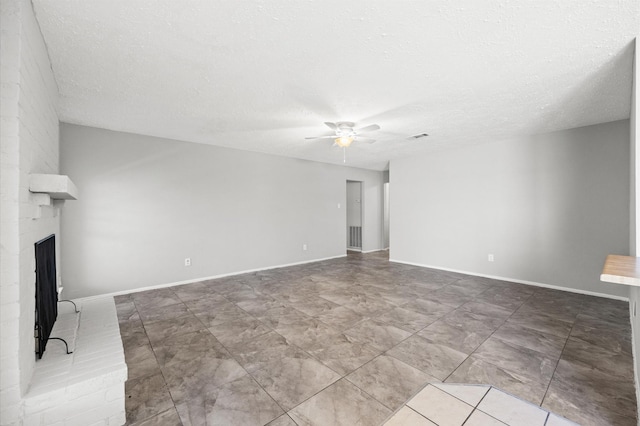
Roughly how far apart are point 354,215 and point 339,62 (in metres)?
5.95

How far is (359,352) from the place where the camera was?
7.25 feet

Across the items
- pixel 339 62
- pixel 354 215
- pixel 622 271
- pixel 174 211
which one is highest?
pixel 339 62

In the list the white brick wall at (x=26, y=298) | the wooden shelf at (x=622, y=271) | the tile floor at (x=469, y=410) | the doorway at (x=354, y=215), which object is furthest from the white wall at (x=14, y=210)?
the doorway at (x=354, y=215)

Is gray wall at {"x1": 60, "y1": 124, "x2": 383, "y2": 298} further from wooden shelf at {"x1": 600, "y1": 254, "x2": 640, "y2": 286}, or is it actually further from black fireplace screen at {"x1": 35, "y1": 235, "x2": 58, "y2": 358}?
wooden shelf at {"x1": 600, "y1": 254, "x2": 640, "y2": 286}

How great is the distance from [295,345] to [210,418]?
92 cm

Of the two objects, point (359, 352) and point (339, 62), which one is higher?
point (339, 62)

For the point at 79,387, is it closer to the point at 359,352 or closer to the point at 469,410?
the point at 359,352

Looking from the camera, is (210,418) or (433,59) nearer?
(210,418)

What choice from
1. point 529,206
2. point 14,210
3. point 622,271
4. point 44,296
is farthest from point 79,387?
point 529,206

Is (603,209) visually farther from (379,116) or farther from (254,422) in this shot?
(254,422)

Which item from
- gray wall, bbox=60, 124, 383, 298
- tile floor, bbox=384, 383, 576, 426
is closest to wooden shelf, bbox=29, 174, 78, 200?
tile floor, bbox=384, 383, 576, 426

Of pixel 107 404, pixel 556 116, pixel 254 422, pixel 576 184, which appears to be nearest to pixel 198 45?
pixel 107 404

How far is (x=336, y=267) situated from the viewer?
216 inches

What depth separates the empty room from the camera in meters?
1.51
